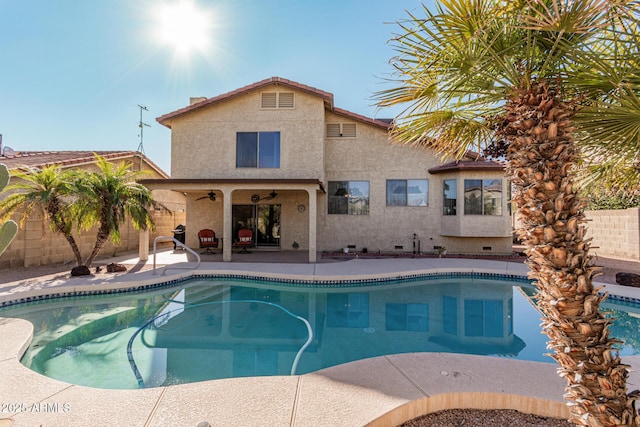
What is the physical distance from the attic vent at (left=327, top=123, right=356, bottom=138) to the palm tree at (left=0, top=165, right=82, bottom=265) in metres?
10.7

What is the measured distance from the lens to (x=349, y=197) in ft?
49.3

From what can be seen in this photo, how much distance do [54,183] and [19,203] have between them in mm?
1044

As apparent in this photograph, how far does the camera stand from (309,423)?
2730 millimetres

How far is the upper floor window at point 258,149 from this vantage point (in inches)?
549

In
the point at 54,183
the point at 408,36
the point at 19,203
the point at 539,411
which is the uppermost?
the point at 408,36

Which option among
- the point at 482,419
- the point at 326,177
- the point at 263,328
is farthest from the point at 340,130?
the point at 482,419

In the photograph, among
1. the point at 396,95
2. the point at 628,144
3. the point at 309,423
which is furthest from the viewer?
the point at 396,95

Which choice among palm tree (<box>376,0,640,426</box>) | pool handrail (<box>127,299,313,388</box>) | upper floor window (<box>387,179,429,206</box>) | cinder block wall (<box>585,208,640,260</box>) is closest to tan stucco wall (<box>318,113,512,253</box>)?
upper floor window (<box>387,179,429,206</box>)

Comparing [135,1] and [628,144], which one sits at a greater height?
[135,1]

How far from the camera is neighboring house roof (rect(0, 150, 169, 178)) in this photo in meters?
11.9

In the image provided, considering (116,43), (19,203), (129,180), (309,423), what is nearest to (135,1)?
(116,43)

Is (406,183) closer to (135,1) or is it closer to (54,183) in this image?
(135,1)

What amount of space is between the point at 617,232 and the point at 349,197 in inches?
510

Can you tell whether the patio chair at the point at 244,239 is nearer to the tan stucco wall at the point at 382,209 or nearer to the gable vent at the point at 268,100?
the tan stucco wall at the point at 382,209
